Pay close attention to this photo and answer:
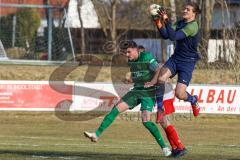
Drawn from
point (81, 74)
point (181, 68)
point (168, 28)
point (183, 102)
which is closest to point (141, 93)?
point (181, 68)

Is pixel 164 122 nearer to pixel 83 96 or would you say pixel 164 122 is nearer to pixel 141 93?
pixel 141 93

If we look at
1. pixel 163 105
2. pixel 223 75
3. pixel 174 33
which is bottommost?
pixel 223 75

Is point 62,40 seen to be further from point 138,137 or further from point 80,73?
point 138,137

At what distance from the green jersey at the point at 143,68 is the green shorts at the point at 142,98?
140mm

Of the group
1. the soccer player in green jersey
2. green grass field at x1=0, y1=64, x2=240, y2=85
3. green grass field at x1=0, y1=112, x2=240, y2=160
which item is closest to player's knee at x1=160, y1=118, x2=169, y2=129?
the soccer player in green jersey

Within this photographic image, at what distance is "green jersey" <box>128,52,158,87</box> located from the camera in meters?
13.5

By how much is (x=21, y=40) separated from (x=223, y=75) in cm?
1054

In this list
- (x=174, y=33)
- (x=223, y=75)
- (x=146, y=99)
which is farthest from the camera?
(x=223, y=75)

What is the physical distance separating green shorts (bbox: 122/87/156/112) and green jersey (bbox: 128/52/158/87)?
140 millimetres

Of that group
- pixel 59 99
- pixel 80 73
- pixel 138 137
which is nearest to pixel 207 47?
pixel 80 73

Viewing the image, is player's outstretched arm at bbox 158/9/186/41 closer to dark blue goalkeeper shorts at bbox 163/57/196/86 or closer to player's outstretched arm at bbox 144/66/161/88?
dark blue goalkeeper shorts at bbox 163/57/196/86

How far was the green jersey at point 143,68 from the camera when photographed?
44.1ft

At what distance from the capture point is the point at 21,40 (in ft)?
124

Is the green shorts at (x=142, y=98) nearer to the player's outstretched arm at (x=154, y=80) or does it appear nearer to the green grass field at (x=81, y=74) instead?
the player's outstretched arm at (x=154, y=80)
